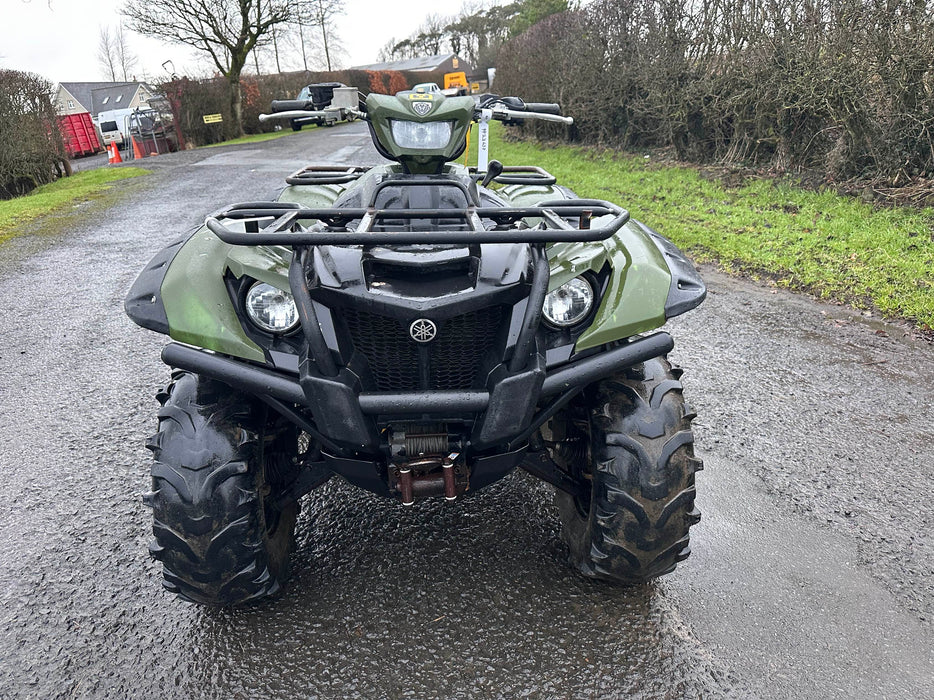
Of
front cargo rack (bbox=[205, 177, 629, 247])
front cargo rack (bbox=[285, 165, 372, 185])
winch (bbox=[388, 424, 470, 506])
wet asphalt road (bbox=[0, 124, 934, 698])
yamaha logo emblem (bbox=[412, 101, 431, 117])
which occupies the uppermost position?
yamaha logo emblem (bbox=[412, 101, 431, 117])

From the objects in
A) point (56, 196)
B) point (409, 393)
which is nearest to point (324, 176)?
point (409, 393)

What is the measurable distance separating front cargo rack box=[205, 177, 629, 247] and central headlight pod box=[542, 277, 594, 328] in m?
0.18

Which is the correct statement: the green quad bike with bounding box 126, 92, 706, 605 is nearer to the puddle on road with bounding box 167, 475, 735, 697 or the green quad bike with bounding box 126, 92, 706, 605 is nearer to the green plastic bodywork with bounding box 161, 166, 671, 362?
the green plastic bodywork with bounding box 161, 166, 671, 362

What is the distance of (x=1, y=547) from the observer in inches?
109

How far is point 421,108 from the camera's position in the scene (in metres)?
2.93

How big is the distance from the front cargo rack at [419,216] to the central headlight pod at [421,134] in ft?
1.00

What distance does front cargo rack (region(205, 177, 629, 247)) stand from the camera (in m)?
1.74

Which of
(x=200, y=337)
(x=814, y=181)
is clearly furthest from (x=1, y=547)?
(x=814, y=181)

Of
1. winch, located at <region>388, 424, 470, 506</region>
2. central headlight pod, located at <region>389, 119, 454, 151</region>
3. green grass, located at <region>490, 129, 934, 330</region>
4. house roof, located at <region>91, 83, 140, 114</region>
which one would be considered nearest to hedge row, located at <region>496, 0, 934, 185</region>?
green grass, located at <region>490, 129, 934, 330</region>

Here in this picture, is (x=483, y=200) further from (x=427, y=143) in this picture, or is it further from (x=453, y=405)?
(x=453, y=405)

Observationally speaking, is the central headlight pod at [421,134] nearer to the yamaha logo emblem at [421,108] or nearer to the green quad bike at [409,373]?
the yamaha logo emblem at [421,108]

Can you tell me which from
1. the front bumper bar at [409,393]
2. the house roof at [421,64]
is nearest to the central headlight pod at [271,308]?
the front bumper bar at [409,393]

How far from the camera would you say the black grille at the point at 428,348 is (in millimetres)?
1968

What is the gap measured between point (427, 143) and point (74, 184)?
13.7m
